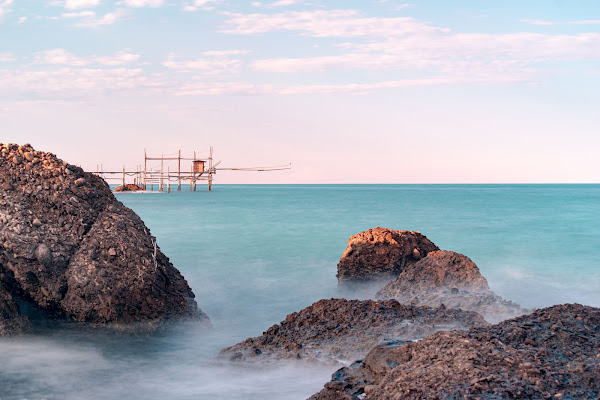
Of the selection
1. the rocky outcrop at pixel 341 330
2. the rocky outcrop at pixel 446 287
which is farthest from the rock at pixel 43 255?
the rocky outcrop at pixel 446 287

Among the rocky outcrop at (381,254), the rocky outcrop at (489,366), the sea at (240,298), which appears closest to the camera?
the rocky outcrop at (489,366)

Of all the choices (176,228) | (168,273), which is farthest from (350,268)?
(176,228)

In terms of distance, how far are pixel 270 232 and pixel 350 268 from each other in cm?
1605

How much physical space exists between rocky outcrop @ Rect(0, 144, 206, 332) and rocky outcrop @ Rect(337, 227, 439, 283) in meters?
4.77

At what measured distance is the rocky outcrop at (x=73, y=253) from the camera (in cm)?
796

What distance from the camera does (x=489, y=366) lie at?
418 cm

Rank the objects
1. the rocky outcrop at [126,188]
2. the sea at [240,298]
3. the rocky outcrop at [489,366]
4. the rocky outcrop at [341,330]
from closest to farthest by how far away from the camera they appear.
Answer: the rocky outcrop at [489,366] < the sea at [240,298] < the rocky outcrop at [341,330] < the rocky outcrop at [126,188]

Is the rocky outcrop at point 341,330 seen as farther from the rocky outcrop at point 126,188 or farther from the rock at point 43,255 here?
the rocky outcrop at point 126,188

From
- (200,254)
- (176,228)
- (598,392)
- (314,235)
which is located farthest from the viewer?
(176,228)

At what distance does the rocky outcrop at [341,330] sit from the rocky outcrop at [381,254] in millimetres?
4588

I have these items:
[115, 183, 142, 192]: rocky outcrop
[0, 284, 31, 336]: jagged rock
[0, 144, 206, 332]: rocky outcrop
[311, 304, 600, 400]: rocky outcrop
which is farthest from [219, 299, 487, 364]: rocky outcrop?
[115, 183, 142, 192]: rocky outcrop

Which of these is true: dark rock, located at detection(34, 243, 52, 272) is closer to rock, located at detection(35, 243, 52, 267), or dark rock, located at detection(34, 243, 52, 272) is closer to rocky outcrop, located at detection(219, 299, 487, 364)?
rock, located at detection(35, 243, 52, 267)

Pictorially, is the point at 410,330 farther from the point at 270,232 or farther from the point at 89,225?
the point at 270,232

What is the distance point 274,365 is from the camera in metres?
6.40
